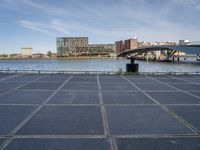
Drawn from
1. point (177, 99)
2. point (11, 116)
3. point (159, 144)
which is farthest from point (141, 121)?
point (11, 116)

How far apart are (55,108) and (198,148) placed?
5204 millimetres

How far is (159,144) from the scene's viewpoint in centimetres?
489

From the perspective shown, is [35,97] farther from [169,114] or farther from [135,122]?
[169,114]

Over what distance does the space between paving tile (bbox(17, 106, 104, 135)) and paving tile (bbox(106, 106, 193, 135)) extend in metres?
0.48

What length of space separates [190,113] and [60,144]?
4.96m

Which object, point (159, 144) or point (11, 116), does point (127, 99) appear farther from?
point (11, 116)

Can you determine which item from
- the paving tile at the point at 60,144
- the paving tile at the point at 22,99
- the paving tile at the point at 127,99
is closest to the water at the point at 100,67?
the paving tile at the point at 127,99

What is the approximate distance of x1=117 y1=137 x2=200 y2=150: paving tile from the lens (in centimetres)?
473

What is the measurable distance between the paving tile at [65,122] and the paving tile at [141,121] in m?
0.48

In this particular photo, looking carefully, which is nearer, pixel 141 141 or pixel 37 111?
pixel 141 141

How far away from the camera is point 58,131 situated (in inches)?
223

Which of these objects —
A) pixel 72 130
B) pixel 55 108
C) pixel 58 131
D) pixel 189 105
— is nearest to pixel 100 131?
pixel 72 130

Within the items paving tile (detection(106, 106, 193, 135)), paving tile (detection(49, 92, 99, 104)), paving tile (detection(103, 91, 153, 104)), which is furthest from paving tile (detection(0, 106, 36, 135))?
paving tile (detection(103, 91, 153, 104))

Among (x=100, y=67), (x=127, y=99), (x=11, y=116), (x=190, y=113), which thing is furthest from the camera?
(x=100, y=67)
